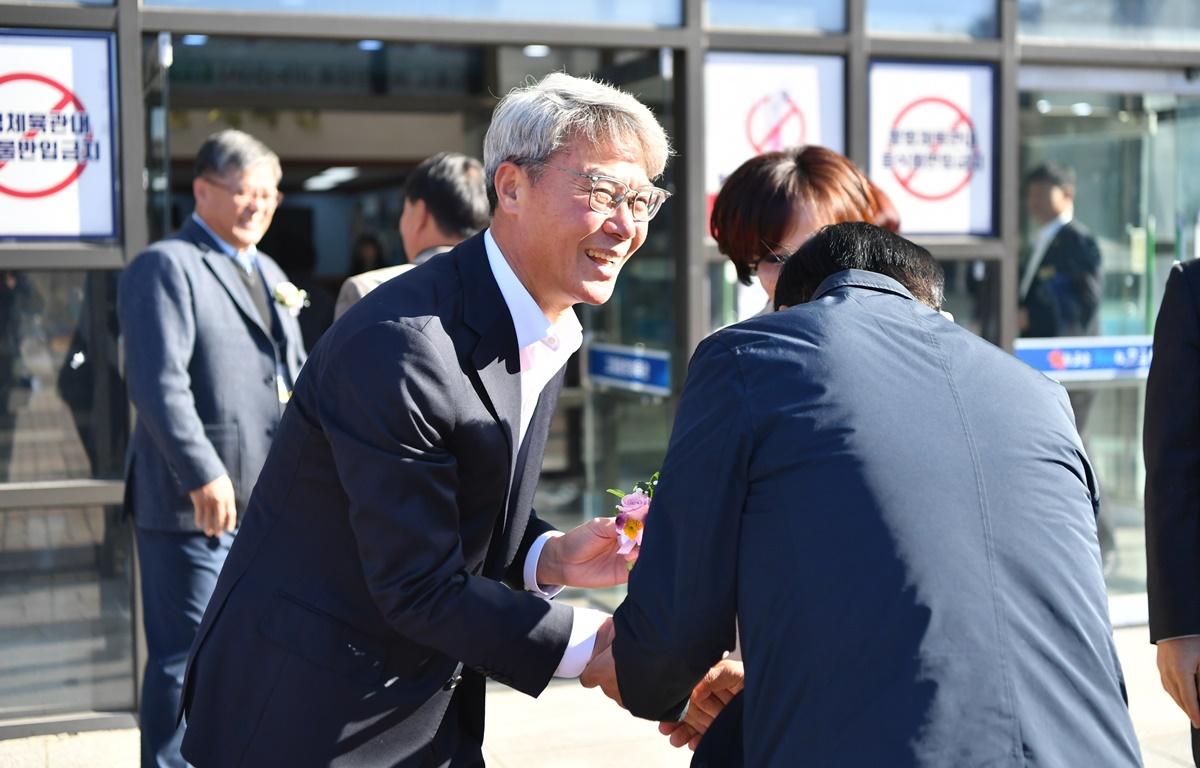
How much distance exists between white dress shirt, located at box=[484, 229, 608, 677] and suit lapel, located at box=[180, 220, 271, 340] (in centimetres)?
251

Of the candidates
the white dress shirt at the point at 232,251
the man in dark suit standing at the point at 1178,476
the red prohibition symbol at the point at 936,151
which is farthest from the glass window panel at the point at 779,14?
the man in dark suit standing at the point at 1178,476

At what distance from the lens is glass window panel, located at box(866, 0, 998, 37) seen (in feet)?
21.2

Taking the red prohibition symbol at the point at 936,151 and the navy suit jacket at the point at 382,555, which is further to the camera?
the red prohibition symbol at the point at 936,151

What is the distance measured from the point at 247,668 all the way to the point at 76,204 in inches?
141

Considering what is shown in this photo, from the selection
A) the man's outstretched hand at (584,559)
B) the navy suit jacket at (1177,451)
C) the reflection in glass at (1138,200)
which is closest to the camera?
the man's outstretched hand at (584,559)

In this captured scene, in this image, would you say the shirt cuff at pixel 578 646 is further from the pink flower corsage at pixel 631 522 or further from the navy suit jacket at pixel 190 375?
the navy suit jacket at pixel 190 375

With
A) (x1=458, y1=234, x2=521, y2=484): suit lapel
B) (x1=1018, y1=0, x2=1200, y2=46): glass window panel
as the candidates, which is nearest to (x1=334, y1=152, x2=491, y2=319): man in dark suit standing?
(x1=458, y1=234, x2=521, y2=484): suit lapel

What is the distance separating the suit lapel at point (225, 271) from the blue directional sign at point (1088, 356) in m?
3.74

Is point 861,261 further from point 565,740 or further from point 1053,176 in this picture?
point 1053,176

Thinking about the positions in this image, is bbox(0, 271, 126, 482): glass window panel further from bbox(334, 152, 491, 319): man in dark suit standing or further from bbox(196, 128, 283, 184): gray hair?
bbox(334, 152, 491, 319): man in dark suit standing

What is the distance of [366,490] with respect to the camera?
224cm

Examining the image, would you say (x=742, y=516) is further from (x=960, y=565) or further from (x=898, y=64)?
(x=898, y=64)

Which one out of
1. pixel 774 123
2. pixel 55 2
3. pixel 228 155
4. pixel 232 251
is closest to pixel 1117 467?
pixel 774 123

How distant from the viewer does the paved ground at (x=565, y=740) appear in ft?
17.2
